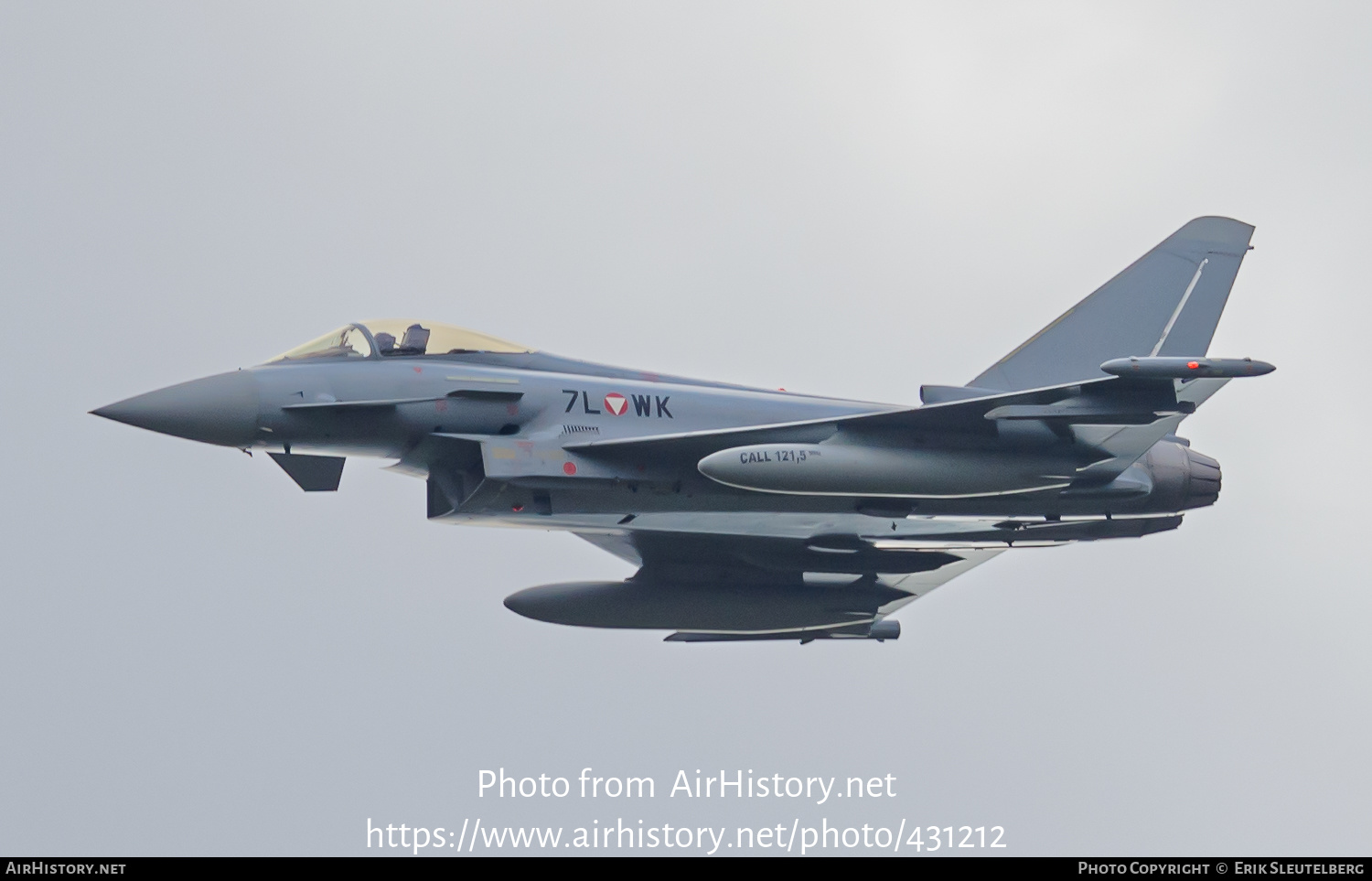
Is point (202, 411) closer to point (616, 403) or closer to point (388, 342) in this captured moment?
point (388, 342)

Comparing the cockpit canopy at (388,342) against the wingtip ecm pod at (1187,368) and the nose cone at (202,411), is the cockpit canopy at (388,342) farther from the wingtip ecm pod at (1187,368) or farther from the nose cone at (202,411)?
the wingtip ecm pod at (1187,368)

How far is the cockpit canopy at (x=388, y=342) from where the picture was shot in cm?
1506

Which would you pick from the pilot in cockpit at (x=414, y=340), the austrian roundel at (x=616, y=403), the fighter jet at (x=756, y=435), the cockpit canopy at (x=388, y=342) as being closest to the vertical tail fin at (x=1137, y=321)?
the fighter jet at (x=756, y=435)

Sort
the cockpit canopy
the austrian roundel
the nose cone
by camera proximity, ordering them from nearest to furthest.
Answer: the nose cone → the cockpit canopy → the austrian roundel

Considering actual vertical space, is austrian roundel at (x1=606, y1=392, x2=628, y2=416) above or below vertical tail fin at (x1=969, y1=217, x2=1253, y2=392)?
below

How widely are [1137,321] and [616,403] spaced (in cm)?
628

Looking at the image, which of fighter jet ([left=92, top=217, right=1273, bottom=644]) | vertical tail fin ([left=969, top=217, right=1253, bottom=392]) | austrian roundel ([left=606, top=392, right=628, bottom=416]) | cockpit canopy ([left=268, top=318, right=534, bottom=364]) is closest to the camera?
fighter jet ([left=92, top=217, right=1273, bottom=644])

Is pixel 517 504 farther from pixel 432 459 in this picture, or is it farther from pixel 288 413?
pixel 288 413

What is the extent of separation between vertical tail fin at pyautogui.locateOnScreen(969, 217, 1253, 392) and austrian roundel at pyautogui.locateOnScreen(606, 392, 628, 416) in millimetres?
4265

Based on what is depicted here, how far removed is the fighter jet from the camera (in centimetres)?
1457

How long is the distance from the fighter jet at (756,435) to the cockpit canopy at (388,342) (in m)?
0.02

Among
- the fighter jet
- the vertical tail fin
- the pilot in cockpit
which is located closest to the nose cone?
the fighter jet

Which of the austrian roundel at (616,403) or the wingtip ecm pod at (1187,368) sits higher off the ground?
the austrian roundel at (616,403)

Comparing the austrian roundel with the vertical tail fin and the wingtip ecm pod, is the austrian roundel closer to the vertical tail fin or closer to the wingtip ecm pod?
the vertical tail fin
